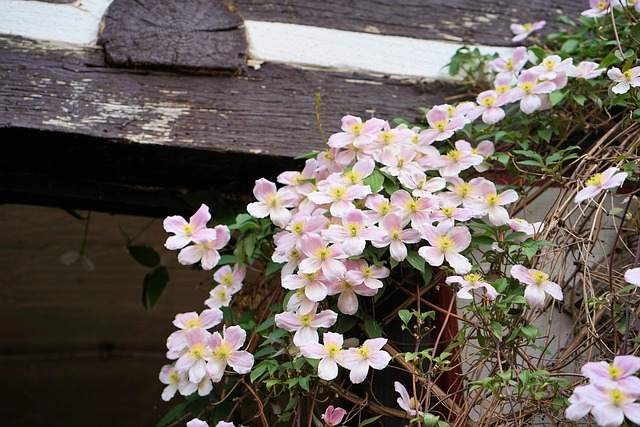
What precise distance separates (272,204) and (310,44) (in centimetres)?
43

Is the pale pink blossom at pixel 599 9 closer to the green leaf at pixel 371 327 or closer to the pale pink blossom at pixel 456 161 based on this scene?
the pale pink blossom at pixel 456 161

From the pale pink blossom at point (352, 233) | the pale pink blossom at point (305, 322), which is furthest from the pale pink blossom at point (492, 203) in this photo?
the pale pink blossom at point (305, 322)

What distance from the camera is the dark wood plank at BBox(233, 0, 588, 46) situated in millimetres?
1469

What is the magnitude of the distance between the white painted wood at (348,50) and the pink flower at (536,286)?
582mm

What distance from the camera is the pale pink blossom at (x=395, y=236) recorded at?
41.3 inches

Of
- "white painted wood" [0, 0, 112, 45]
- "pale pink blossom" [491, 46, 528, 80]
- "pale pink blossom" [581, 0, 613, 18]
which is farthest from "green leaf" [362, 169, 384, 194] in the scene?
"white painted wood" [0, 0, 112, 45]

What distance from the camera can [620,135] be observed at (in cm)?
122

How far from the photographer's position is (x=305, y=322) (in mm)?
1029

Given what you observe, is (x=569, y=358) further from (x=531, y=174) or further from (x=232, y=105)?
(x=232, y=105)

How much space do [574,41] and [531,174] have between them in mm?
395

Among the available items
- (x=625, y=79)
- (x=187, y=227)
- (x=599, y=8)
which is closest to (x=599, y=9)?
(x=599, y=8)

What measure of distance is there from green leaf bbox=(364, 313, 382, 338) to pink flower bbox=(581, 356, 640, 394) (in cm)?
34

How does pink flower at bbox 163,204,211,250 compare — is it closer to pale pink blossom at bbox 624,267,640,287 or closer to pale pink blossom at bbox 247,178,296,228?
pale pink blossom at bbox 247,178,296,228

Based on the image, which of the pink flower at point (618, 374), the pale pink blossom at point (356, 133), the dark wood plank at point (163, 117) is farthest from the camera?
the dark wood plank at point (163, 117)
